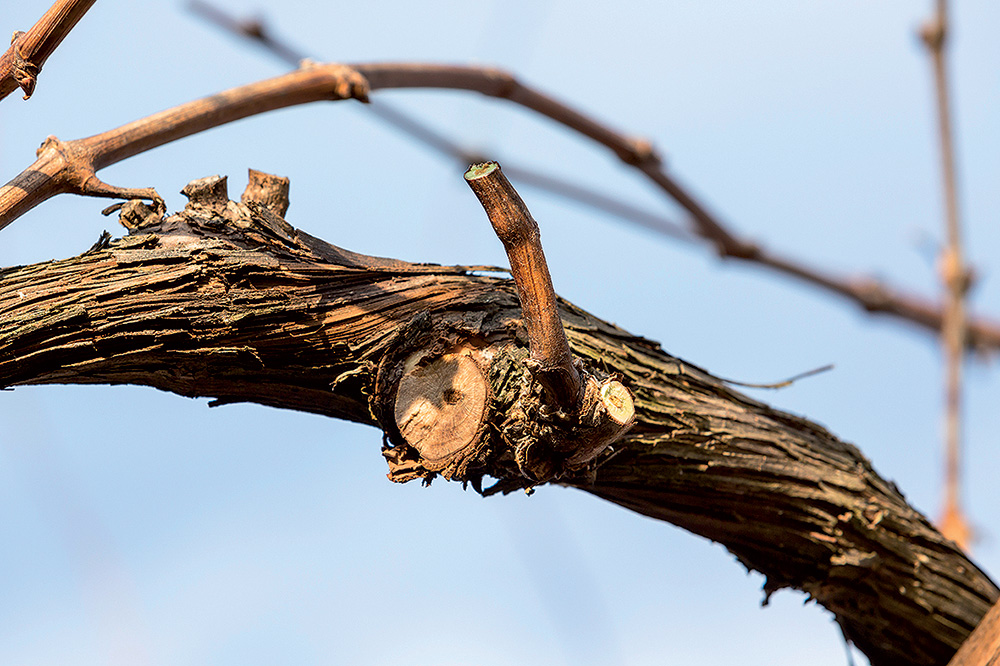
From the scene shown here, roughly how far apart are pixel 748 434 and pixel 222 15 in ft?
4.83

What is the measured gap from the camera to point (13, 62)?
1.10 m

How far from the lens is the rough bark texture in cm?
131

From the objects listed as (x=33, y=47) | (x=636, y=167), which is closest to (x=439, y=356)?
(x=33, y=47)

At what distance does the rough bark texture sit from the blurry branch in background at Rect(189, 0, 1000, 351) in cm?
49

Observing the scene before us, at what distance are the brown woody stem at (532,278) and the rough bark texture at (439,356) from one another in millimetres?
146

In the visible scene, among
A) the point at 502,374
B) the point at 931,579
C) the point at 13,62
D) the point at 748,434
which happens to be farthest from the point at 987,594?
the point at 13,62

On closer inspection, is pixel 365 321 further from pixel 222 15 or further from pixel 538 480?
pixel 222 15

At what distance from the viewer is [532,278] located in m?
1.17

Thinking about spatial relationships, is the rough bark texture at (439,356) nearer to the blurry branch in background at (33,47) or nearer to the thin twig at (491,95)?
the thin twig at (491,95)

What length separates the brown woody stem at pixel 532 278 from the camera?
108 cm

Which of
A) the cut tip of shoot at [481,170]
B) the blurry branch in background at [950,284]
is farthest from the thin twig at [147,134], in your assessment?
the blurry branch in background at [950,284]

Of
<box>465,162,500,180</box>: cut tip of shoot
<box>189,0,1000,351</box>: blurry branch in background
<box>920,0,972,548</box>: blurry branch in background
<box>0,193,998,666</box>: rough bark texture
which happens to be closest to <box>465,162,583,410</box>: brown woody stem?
<box>465,162,500,180</box>: cut tip of shoot

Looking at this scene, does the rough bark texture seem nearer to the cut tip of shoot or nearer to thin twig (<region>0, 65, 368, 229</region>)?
thin twig (<region>0, 65, 368, 229</region>)

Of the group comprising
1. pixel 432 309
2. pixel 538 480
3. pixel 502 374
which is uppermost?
pixel 432 309
